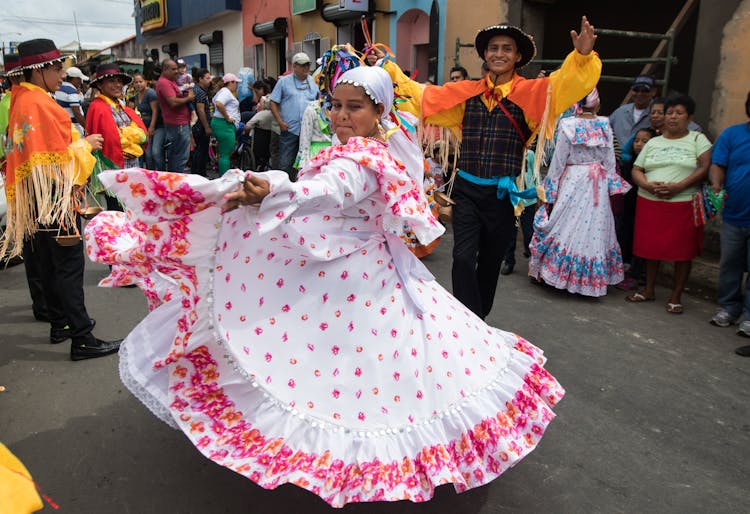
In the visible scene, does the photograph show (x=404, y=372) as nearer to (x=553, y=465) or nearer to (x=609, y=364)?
(x=553, y=465)

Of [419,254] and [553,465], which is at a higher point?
[419,254]

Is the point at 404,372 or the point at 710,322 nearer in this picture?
the point at 404,372

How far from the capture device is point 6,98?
3.81 m

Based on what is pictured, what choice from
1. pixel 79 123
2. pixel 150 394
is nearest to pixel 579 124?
pixel 150 394

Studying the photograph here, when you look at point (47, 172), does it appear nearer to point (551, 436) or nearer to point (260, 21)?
point (551, 436)

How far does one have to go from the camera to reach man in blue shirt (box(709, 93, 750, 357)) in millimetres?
4789

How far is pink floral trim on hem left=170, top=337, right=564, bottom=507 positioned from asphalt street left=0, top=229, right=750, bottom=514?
1.33 ft

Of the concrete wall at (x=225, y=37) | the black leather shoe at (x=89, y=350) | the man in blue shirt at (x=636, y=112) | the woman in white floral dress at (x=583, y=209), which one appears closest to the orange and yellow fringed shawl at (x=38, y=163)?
the black leather shoe at (x=89, y=350)

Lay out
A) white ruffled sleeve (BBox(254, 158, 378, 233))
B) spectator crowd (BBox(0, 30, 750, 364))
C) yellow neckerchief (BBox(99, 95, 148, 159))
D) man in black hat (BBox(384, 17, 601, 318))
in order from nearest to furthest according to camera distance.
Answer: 1. white ruffled sleeve (BBox(254, 158, 378, 233))
2. man in black hat (BBox(384, 17, 601, 318))
3. spectator crowd (BBox(0, 30, 750, 364))
4. yellow neckerchief (BBox(99, 95, 148, 159))

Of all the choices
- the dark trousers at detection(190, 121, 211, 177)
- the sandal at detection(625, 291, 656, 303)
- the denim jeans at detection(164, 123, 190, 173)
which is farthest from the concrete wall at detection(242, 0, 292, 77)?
the sandal at detection(625, 291, 656, 303)

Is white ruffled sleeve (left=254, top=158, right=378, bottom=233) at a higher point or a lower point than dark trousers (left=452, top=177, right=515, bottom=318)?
higher

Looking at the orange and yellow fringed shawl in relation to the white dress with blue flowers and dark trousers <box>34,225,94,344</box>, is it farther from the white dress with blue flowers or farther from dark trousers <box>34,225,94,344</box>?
the white dress with blue flowers

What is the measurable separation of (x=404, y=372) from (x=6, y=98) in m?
3.21

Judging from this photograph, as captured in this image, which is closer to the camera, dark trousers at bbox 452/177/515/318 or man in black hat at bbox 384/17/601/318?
man in black hat at bbox 384/17/601/318
